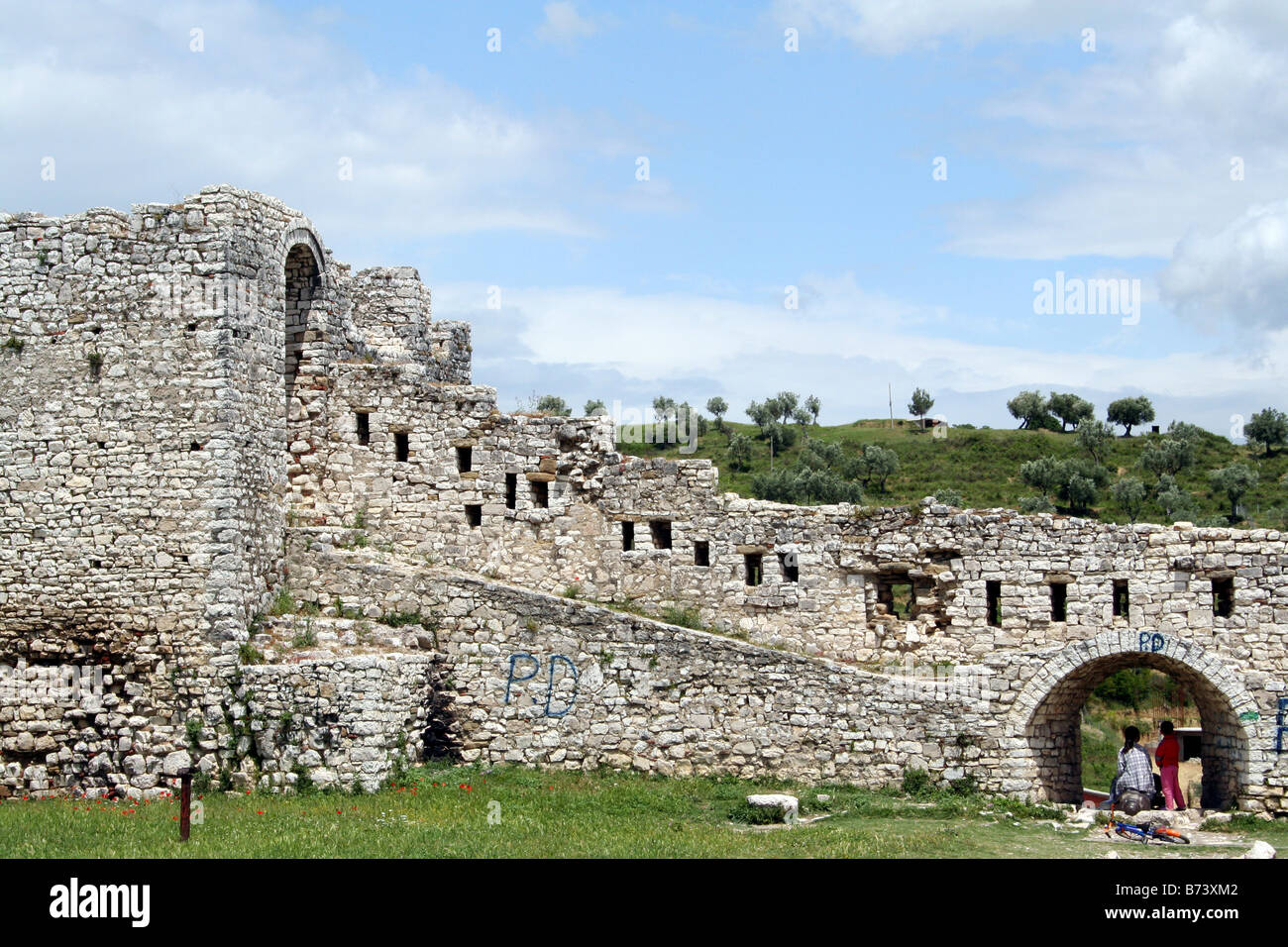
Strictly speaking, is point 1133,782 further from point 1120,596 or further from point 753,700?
point 753,700

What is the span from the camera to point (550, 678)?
2102cm

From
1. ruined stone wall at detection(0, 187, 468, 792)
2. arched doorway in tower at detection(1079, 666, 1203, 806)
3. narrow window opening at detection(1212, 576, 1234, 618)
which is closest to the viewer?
ruined stone wall at detection(0, 187, 468, 792)

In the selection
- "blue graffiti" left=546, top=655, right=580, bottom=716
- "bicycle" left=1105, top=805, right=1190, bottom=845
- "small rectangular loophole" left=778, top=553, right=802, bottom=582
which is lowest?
"bicycle" left=1105, top=805, right=1190, bottom=845

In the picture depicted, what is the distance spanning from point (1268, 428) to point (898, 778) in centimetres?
4202

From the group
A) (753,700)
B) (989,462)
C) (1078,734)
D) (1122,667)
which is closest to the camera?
(753,700)

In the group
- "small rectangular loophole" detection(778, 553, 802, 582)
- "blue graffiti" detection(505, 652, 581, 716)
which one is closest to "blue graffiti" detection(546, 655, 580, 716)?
"blue graffiti" detection(505, 652, 581, 716)

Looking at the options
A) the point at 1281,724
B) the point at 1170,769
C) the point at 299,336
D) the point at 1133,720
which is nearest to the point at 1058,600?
the point at 1170,769

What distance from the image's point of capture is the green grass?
47.4 m

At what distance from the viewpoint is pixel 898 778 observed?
20.4 m

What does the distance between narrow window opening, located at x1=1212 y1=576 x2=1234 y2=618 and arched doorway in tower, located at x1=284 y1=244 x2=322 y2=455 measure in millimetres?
14101

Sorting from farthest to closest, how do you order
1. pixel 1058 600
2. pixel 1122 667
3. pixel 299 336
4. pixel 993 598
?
pixel 299 336
pixel 993 598
pixel 1122 667
pixel 1058 600

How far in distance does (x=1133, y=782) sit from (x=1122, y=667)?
7.83 feet

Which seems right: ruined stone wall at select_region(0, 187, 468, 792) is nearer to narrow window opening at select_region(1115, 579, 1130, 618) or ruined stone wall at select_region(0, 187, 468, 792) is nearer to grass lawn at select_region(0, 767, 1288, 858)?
grass lawn at select_region(0, 767, 1288, 858)

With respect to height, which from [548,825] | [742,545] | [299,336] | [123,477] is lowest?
[548,825]
